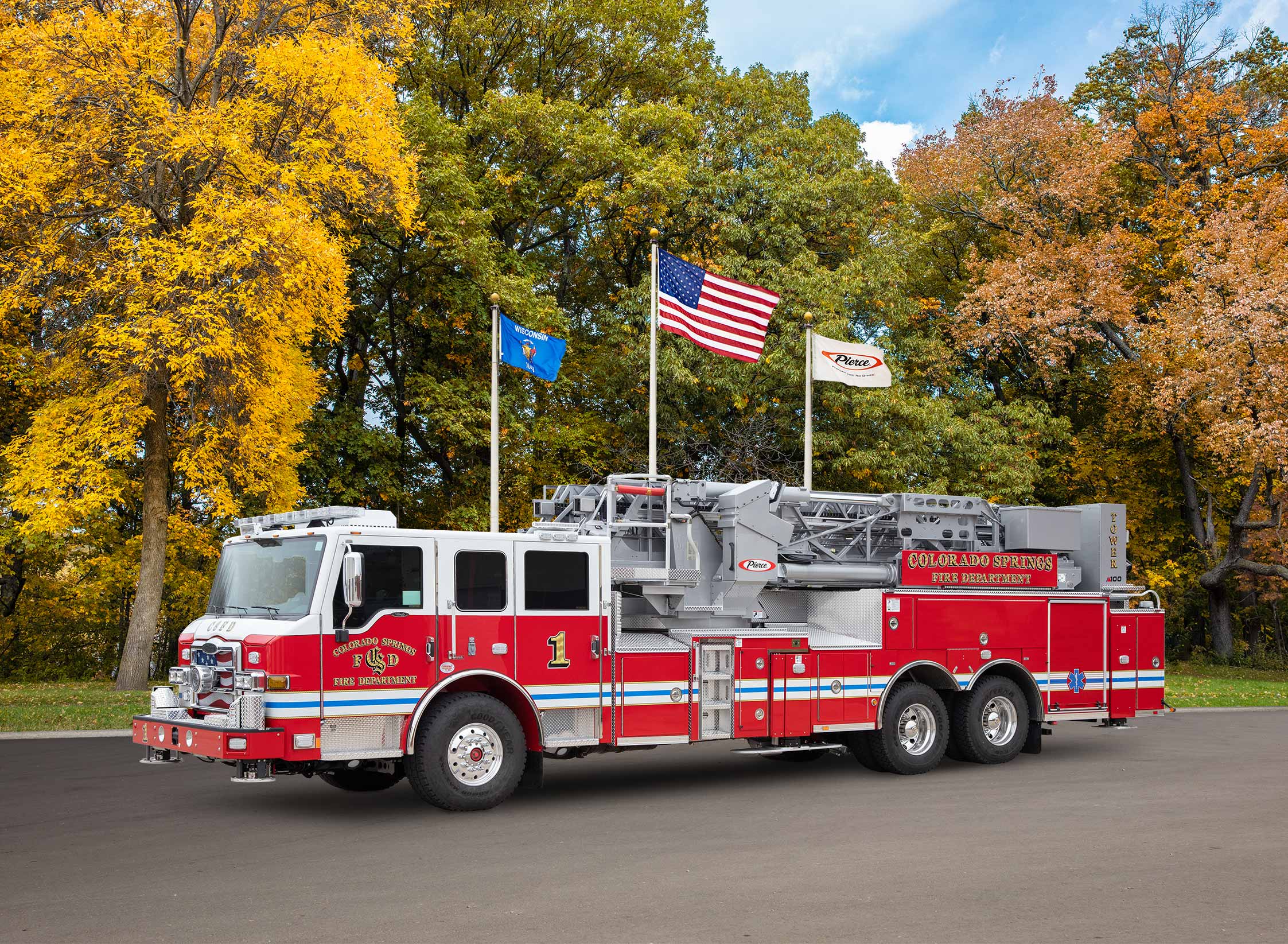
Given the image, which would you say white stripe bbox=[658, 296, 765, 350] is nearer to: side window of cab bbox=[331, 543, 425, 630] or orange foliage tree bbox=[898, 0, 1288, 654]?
side window of cab bbox=[331, 543, 425, 630]

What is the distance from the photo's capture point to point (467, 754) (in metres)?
10.9

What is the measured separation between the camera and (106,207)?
22797 mm

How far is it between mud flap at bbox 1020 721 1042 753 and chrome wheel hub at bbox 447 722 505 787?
24.2ft

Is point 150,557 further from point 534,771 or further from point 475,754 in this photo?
point 475,754

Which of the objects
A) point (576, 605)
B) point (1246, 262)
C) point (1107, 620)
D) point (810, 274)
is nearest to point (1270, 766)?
point (1107, 620)

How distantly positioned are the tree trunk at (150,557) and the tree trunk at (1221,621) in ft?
102

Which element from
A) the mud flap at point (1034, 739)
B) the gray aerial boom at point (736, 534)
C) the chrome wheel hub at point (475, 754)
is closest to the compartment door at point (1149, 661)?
the mud flap at point (1034, 739)

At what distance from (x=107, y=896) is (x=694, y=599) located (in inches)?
271

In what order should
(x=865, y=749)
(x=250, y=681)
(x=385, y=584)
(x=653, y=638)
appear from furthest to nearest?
(x=865, y=749) → (x=653, y=638) → (x=385, y=584) → (x=250, y=681)

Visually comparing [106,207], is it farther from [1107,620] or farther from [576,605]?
[1107,620]

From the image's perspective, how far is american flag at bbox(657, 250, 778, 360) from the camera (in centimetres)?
1922

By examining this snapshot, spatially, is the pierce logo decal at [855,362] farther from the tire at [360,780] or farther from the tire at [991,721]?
the tire at [360,780]

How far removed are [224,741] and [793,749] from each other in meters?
5.95

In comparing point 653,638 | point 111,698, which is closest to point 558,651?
point 653,638
